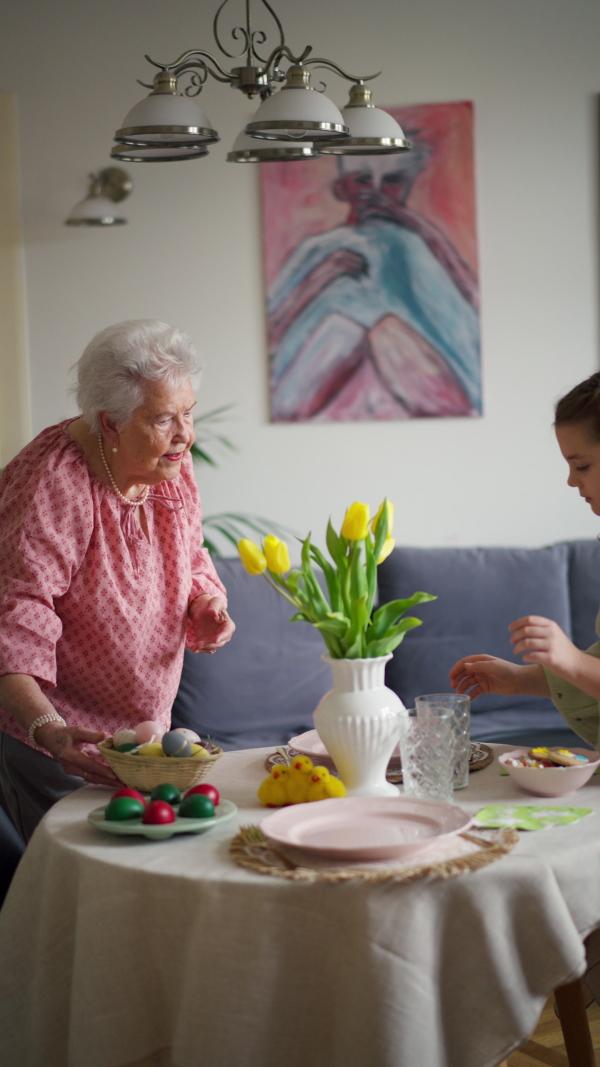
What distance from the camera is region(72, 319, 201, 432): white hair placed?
185cm

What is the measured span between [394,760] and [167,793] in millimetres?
469

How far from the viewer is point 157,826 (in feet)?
4.41

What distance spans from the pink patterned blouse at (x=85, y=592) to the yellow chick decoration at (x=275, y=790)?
0.45 metres

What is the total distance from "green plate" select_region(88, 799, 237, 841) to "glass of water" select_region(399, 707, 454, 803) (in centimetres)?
28

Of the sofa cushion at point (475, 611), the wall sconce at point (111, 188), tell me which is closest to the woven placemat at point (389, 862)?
the sofa cushion at point (475, 611)

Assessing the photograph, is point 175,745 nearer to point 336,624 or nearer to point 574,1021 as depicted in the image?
point 336,624

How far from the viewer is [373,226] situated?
3.62 meters

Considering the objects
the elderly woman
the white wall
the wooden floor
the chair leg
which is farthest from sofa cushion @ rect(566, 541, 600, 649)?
the elderly woman

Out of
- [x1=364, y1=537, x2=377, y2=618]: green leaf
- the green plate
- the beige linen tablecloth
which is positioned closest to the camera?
the beige linen tablecloth

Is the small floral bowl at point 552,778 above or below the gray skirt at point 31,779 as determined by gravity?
above

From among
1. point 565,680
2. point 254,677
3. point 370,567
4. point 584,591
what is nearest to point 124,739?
point 370,567

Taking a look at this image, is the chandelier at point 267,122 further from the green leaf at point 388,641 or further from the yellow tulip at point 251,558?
the green leaf at point 388,641

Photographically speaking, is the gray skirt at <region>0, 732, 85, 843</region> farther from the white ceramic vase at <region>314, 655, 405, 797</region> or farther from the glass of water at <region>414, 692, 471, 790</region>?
the glass of water at <region>414, 692, 471, 790</region>

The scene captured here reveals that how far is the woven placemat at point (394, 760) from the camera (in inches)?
66.1
